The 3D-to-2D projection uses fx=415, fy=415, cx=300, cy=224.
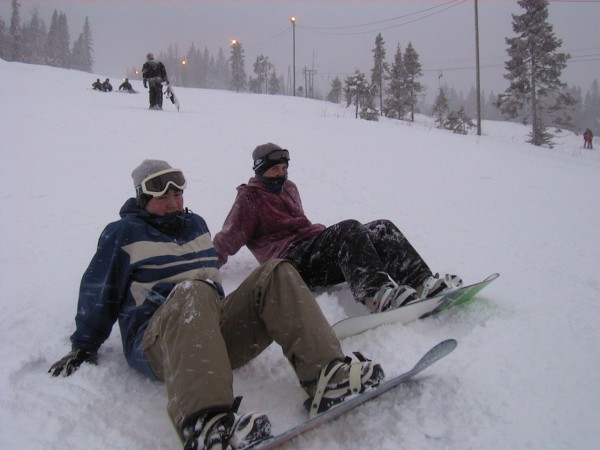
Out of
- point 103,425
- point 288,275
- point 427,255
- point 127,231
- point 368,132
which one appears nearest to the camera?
point 103,425

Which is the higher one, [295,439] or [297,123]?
[297,123]

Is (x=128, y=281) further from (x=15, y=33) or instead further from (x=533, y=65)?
(x=15, y=33)

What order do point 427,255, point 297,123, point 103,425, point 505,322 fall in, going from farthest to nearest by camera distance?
point 297,123 < point 427,255 < point 505,322 < point 103,425

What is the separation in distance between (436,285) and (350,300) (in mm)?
682

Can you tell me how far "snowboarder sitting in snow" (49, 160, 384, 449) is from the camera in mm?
1616

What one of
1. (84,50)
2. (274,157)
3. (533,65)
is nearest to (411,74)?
(533,65)

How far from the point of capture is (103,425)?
187 cm

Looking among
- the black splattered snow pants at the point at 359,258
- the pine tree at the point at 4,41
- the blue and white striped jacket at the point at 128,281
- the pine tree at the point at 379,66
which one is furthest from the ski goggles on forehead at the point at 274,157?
the pine tree at the point at 4,41

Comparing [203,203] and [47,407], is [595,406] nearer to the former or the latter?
[47,407]

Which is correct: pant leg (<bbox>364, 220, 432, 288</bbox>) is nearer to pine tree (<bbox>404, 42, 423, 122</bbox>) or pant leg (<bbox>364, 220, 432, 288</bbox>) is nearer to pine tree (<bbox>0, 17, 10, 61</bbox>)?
pine tree (<bbox>404, 42, 423, 122</bbox>)

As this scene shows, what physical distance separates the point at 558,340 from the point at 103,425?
8.18ft

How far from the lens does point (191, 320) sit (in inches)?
70.7

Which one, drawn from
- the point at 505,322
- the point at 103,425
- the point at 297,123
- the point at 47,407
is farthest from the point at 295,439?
the point at 297,123

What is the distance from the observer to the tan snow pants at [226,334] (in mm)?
1645
